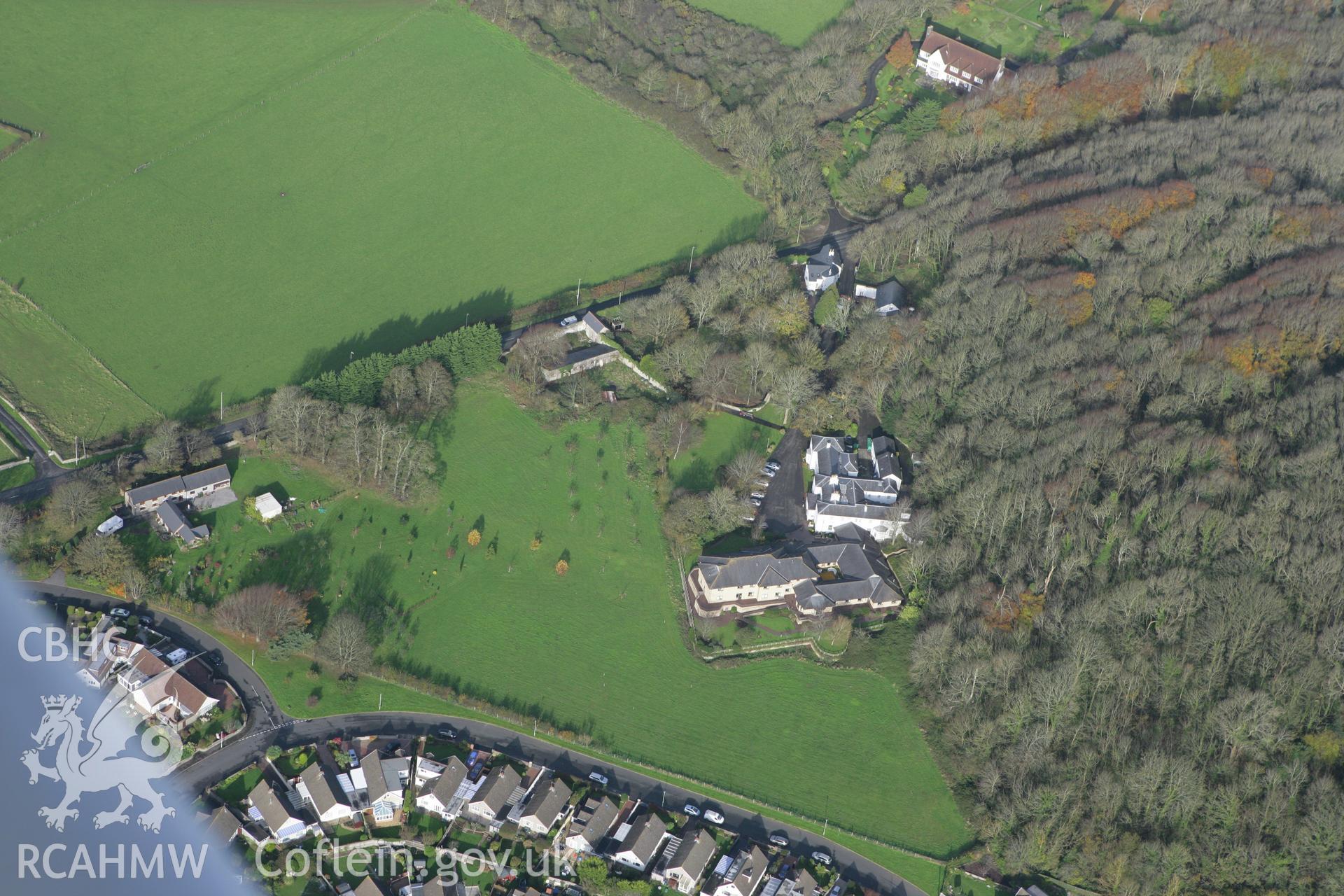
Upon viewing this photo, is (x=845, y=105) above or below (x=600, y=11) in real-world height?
below

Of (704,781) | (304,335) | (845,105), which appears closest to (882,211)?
(845,105)

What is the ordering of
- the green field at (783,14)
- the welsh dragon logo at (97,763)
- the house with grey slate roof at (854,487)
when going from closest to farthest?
the welsh dragon logo at (97,763) < the house with grey slate roof at (854,487) < the green field at (783,14)

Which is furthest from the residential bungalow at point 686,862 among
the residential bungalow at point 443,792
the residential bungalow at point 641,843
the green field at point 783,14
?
the green field at point 783,14

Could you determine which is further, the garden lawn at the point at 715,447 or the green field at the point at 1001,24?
the green field at the point at 1001,24

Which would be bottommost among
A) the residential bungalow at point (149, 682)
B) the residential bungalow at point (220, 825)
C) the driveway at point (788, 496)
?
the residential bungalow at point (220, 825)

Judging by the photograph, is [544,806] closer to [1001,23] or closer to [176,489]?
[176,489]

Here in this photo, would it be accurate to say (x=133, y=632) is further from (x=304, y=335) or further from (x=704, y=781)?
(x=704, y=781)

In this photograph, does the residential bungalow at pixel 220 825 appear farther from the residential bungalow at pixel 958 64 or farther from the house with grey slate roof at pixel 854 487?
the residential bungalow at pixel 958 64
